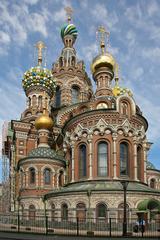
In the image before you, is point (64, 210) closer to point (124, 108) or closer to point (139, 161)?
point (139, 161)

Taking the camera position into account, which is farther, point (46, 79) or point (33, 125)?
point (46, 79)

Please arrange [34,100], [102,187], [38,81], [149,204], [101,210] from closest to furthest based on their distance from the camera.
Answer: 1. [149,204]
2. [101,210]
3. [102,187]
4. [34,100]
5. [38,81]

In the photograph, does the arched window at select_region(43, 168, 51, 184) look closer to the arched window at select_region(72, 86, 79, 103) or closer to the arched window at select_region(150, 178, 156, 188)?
the arched window at select_region(150, 178, 156, 188)

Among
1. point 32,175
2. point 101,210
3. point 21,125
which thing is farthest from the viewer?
point 21,125

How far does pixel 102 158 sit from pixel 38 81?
60.9 feet

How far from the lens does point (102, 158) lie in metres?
30.4

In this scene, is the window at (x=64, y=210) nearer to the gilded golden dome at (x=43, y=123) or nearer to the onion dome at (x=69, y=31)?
the gilded golden dome at (x=43, y=123)

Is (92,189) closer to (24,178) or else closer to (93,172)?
(93,172)

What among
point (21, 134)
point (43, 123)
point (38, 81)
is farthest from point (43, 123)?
point (38, 81)

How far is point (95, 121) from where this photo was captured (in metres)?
30.8

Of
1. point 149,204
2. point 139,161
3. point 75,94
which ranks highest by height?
point 75,94

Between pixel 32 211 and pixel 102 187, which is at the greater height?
pixel 102 187

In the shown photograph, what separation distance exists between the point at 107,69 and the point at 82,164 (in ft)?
44.7

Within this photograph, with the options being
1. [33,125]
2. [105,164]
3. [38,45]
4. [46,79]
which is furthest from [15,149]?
[38,45]
